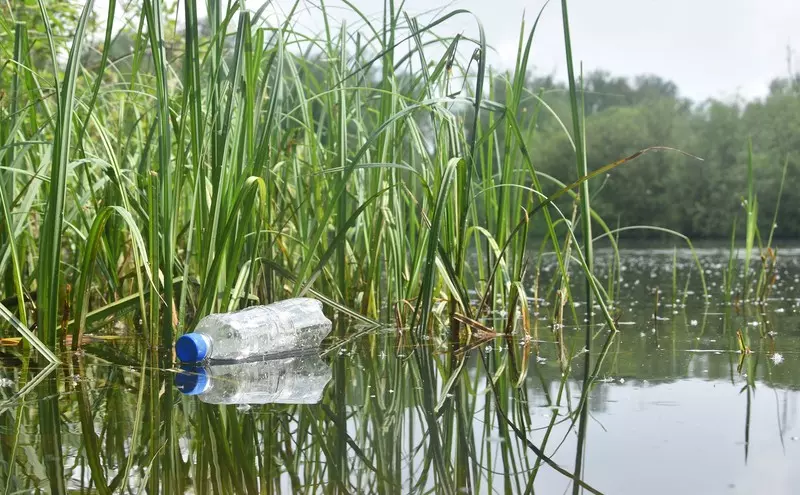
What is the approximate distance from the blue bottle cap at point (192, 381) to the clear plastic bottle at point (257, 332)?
0.16ft

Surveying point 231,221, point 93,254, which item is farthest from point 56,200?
point 231,221

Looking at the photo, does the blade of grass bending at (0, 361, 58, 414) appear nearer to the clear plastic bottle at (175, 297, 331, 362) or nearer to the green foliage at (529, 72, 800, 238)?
the clear plastic bottle at (175, 297, 331, 362)

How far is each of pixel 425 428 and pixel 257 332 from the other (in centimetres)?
68

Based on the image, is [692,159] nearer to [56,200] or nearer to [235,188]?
[235,188]

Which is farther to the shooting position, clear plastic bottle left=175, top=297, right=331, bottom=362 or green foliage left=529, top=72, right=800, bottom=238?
green foliage left=529, top=72, right=800, bottom=238

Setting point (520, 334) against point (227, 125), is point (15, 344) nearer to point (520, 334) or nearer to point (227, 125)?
point (227, 125)

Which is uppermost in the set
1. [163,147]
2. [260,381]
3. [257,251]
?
[163,147]

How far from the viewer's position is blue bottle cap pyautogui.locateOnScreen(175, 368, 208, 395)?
3.59 ft

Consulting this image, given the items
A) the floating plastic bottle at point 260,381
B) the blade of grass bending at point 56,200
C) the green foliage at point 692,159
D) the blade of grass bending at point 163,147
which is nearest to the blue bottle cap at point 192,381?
the floating plastic bottle at point 260,381

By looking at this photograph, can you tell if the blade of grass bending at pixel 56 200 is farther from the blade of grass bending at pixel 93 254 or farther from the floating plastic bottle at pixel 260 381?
the floating plastic bottle at pixel 260 381

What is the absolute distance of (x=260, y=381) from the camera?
1188 mm

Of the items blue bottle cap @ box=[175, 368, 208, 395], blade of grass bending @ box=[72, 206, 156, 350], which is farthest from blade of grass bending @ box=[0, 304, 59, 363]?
blue bottle cap @ box=[175, 368, 208, 395]

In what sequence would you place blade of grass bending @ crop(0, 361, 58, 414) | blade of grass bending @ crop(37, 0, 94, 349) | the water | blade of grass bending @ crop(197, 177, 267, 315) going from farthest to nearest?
1. blade of grass bending @ crop(197, 177, 267, 315)
2. blade of grass bending @ crop(37, 0, 94, 349)
3. blade of grass bending @ crop(0, 361, 58, 414)
4. the water

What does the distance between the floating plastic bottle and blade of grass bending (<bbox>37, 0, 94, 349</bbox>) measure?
259mm
